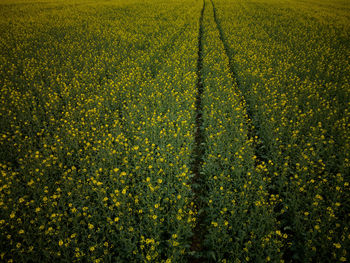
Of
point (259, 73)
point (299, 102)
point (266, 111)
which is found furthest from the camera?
point (259, 73)

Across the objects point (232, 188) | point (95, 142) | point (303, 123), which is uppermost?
point (303, 123)

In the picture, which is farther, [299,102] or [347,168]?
[299,102]

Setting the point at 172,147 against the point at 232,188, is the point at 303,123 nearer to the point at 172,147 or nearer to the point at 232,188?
the point at 232,188

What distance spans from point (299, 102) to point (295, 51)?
8165 millimetres

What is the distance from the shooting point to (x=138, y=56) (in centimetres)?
1284

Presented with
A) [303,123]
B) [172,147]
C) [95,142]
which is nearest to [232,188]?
[172,147]

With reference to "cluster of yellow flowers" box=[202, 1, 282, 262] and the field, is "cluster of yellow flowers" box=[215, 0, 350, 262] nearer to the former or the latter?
the field

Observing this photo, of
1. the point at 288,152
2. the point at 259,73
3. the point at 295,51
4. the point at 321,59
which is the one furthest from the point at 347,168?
the point at 295,51

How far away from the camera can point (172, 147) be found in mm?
5238

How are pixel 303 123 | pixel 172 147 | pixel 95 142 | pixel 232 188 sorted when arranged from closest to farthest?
pixel 232 188, pixel 172 147, pixel 95 142, pixel 303 123

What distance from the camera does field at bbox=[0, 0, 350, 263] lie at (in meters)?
3.52

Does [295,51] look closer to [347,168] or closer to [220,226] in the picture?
[347,168]

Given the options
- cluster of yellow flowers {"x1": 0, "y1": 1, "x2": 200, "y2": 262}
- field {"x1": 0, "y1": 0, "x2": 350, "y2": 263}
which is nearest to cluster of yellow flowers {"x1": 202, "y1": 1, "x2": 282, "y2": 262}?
field {"x1": 0, "y1": 0, "x2": 350, "y2": 263}

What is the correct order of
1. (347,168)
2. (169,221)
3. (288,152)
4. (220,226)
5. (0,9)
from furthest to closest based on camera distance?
(0,9) < (288,152) < (347,168) < (169,221) < (220,226)
